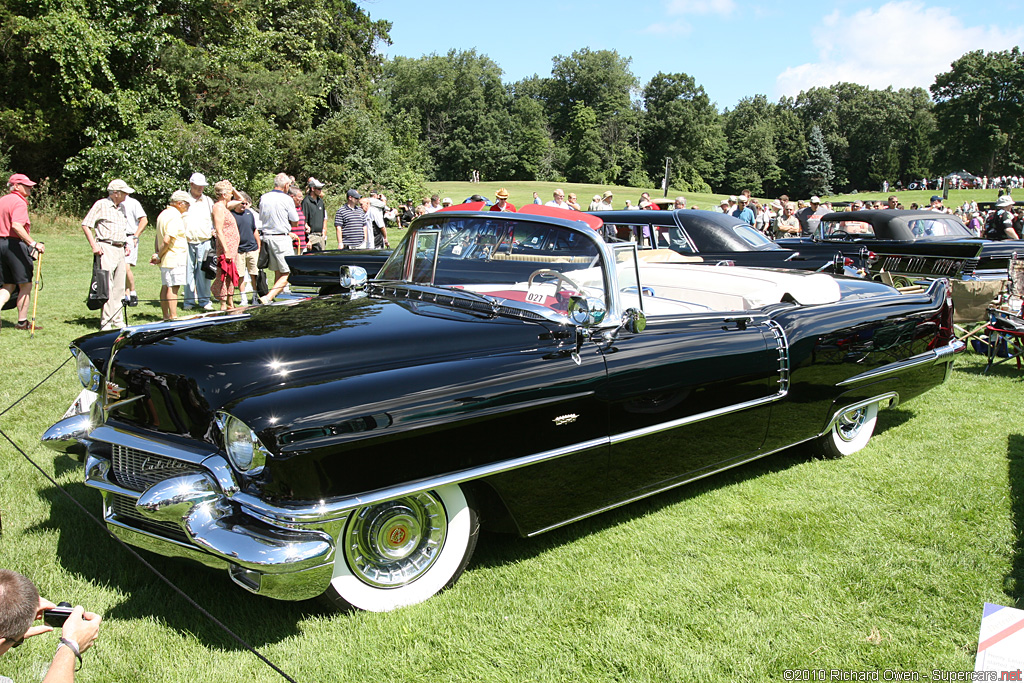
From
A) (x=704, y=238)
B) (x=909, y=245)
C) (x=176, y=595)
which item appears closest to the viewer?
(x=176, y=595)

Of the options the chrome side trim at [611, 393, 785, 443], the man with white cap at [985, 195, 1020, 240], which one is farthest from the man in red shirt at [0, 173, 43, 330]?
the man with white cap at [985, 195, 1020, 240]

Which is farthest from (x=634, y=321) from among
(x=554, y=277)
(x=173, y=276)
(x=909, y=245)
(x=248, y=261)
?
(x=909, y=245)

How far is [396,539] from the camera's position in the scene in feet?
9.23

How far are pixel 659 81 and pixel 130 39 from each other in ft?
274

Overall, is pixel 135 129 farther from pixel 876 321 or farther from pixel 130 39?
pixel 876 321

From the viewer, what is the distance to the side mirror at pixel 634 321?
338 cm

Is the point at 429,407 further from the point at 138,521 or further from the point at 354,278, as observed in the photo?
the point at 354,278

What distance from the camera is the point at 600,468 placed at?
10.5ft

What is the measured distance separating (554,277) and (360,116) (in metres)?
31.4

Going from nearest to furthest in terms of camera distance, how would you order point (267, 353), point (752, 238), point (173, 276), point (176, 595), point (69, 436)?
point (267, 353), point (176, 595), point (69, 436), point (173, 276), point (752, 238)

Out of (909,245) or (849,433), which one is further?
(909,245)

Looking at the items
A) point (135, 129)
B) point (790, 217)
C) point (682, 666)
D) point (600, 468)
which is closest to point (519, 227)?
point (600, 468)

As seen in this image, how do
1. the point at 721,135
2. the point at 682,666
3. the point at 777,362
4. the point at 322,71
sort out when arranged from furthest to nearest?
the point at 721,135
the point at 322,71
the point at 777,362
the point at 682,666

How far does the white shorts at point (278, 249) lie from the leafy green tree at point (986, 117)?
91.8 metres
